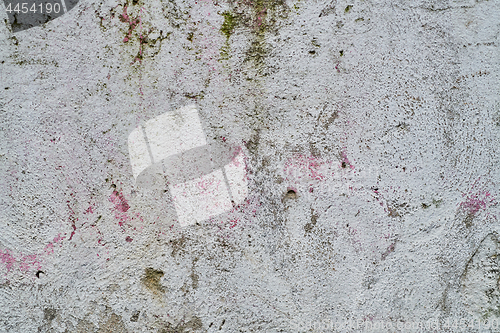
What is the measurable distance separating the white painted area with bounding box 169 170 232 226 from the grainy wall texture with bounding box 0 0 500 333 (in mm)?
11

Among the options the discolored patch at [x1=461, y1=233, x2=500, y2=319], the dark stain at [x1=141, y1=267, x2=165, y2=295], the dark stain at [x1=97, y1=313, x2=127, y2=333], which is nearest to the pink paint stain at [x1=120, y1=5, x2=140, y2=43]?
the dark stain at [x1=141, y1=267, x2=165, y2=295]

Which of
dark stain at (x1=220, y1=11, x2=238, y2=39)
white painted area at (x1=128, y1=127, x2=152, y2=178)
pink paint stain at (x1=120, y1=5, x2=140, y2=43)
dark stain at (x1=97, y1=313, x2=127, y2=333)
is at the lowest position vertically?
dark stain at (x1=97, y1=313, x2=127, y2=333)

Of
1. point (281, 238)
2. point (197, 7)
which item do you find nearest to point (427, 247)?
point (281, 238)

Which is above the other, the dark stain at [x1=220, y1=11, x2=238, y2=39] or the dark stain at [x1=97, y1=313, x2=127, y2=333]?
the dark stain at [x1=220, y1=11, x2=238, y2=39]

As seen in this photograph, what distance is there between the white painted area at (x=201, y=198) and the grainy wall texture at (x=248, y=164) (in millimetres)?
11

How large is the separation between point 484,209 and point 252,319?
6.41ft

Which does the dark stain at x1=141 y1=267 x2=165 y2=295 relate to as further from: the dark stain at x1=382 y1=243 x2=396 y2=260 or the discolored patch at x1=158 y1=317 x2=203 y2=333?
the dark stain at x1=382 y1=243 x2=396 y2=260

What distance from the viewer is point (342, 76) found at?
2295 mm

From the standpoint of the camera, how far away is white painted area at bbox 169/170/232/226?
230cm

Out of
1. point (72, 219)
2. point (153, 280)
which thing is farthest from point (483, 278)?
point (72, 219)

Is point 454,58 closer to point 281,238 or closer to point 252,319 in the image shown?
point 281,238

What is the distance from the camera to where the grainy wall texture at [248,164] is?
2.29 metres

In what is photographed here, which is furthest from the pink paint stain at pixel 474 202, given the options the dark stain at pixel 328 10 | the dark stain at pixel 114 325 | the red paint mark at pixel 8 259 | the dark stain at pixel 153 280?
the red paint mark at pixel 8 259

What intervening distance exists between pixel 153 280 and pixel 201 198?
0.72 meters
